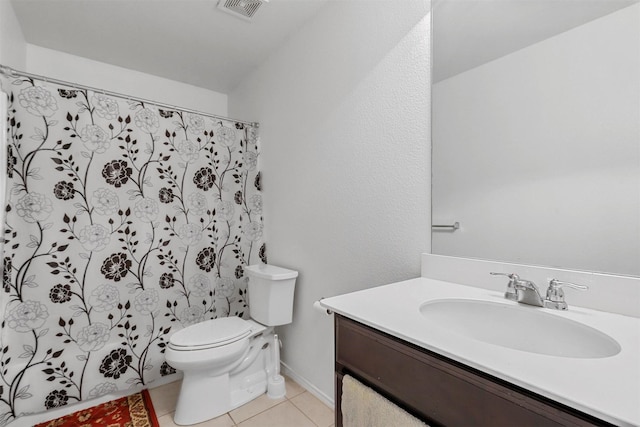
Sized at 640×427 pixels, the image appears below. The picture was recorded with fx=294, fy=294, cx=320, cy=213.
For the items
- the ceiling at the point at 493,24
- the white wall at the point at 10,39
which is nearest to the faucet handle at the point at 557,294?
the ceiling at the point at 493,24

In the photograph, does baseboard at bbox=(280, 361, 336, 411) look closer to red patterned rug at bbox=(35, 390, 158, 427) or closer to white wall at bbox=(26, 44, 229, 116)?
red patterned rug at bbox=(35, 390, 158, 427)

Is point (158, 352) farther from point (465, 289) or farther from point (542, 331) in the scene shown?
point (542, 331)

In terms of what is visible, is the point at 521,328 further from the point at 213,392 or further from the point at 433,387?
the point at 213,392

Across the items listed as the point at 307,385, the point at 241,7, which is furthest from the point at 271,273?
the point at 241,7

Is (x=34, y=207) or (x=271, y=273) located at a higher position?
(x=34, y=207)

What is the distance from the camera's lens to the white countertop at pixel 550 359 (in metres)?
0.45

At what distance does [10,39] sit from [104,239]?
125 cm

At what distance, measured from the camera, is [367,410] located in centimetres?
80

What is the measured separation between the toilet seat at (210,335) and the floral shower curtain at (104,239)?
313 millimetres

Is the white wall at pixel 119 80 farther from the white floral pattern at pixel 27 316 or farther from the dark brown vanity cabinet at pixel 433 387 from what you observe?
the dark brown vanity cabinet at pixel 433 387

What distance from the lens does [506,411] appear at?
1.78 feet

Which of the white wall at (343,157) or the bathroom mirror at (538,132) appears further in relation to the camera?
the white wall at (343,157)

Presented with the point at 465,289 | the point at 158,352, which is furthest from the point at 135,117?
the point at 465,289

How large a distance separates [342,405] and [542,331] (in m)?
0.61
